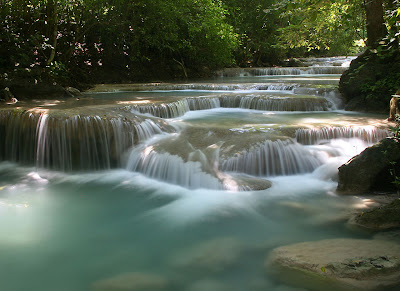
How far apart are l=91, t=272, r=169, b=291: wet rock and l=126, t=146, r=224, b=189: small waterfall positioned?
240 centimetres

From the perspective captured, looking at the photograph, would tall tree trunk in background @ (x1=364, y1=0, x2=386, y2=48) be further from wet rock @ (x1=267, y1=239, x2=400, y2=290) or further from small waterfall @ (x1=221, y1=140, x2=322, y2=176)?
wet rock @ (x1=267, y1=239, x2=400, y2=290)

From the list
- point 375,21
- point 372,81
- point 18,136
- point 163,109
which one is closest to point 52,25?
point 163,109

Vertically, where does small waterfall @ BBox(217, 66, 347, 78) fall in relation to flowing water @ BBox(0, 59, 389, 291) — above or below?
above

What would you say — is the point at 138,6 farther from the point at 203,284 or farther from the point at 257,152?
the point at 203,284

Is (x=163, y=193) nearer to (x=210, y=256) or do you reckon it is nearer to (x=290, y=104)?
(x=210, y=256)

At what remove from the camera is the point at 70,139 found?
707 cm

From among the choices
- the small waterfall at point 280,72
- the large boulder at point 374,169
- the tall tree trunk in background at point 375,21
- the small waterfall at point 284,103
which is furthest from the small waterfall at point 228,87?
the large boulder at point 374,169

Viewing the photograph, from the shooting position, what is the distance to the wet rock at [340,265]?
10.5 feet

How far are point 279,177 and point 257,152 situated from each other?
22.7 inches

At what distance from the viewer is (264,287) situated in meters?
3.47

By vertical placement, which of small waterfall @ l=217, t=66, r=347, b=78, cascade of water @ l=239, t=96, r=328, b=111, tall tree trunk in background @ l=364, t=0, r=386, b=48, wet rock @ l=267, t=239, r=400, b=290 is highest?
tall tree trunk in background @ l=364, t=0, r=386, b=48

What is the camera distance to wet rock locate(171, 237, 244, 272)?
3.85 m

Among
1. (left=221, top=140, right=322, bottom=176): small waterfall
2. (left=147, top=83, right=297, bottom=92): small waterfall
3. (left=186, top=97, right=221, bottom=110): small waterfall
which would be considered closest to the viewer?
(left=221, top=140, right=322, bottom=176): small waterfall

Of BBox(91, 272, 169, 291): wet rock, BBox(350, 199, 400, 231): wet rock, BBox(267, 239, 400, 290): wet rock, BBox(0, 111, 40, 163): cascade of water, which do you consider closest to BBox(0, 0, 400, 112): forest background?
BBox(0, 111, 40, 163): cascade of water
